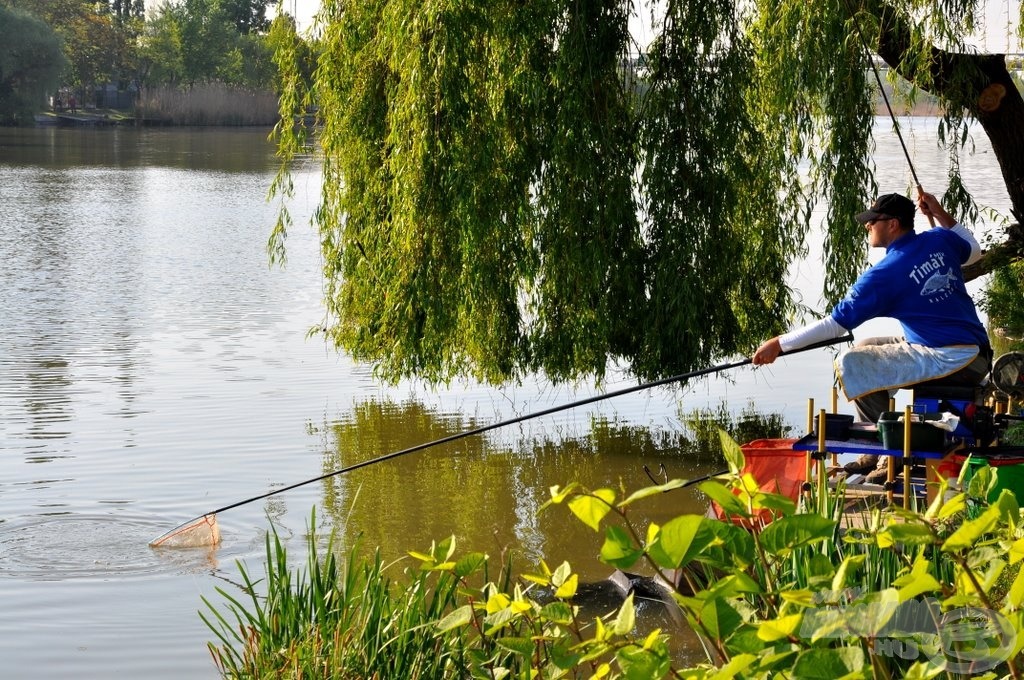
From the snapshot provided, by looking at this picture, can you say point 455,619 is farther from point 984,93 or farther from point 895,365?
point 984,93

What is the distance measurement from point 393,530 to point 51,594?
1863mm

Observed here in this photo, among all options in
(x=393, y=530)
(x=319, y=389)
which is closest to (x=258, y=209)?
(x=319, y=389)

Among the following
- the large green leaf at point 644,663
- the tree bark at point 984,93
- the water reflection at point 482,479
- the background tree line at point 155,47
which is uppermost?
the background tree line at point 155,47

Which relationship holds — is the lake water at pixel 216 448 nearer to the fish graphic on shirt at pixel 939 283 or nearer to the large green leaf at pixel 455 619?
the fish graphic on shirt at pixel 939 283

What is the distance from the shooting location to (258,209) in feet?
85.3

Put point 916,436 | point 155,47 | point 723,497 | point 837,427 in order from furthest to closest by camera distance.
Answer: point 155,47 → point 837,427 → point 916,436 → point 723,497

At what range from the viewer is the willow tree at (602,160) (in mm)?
8383

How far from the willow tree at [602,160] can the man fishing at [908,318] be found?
197 cm

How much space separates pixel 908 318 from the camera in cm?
634

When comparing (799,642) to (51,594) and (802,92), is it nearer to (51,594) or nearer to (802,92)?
(51,594)

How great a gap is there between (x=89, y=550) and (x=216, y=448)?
2.13m

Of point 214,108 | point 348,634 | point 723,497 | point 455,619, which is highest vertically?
point 214,108

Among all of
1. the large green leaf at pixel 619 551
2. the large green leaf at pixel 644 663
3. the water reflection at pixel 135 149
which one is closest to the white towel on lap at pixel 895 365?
the large green leaf at pixel 644 663

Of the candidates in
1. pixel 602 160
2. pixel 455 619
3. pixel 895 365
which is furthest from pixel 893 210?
pixel 455 619
